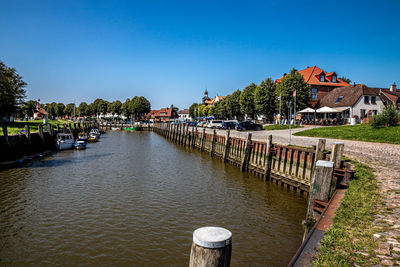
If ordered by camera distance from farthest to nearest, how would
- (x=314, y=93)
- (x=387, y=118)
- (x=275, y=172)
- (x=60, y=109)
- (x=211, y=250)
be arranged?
(x=60, y=109)
(x=314, y=93)
(x=387, y=118)
(x=275, y=172)
(x=211, y=250)

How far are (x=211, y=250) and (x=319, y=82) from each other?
2569 inches

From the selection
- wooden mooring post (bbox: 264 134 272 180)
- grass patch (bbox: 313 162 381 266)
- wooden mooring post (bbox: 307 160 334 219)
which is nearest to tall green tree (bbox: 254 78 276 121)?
wooden mooring post (bbox: 264 134 272 180)

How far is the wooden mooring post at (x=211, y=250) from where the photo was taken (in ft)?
10.3

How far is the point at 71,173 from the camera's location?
19938 millimetres

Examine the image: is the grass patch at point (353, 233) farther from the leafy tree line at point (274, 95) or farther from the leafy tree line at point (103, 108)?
the leafy tree line at point (103, 108)

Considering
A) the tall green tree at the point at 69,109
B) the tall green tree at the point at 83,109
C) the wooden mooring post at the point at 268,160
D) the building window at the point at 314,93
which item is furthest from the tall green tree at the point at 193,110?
the wooden mooring post at the point at 268,160

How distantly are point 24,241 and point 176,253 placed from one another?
5663mm

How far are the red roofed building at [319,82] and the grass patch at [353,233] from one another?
5417cm

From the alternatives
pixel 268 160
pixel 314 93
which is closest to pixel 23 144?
pixel 268 160

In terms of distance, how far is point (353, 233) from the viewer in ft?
17.8

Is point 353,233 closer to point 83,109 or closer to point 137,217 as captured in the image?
point 137,217

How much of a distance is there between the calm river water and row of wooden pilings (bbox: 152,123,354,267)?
1.21 meters

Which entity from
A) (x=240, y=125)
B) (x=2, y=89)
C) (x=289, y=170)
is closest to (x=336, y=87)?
(x=240, y=125)

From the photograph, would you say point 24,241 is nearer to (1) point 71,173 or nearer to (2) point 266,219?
(2) point 266,219
